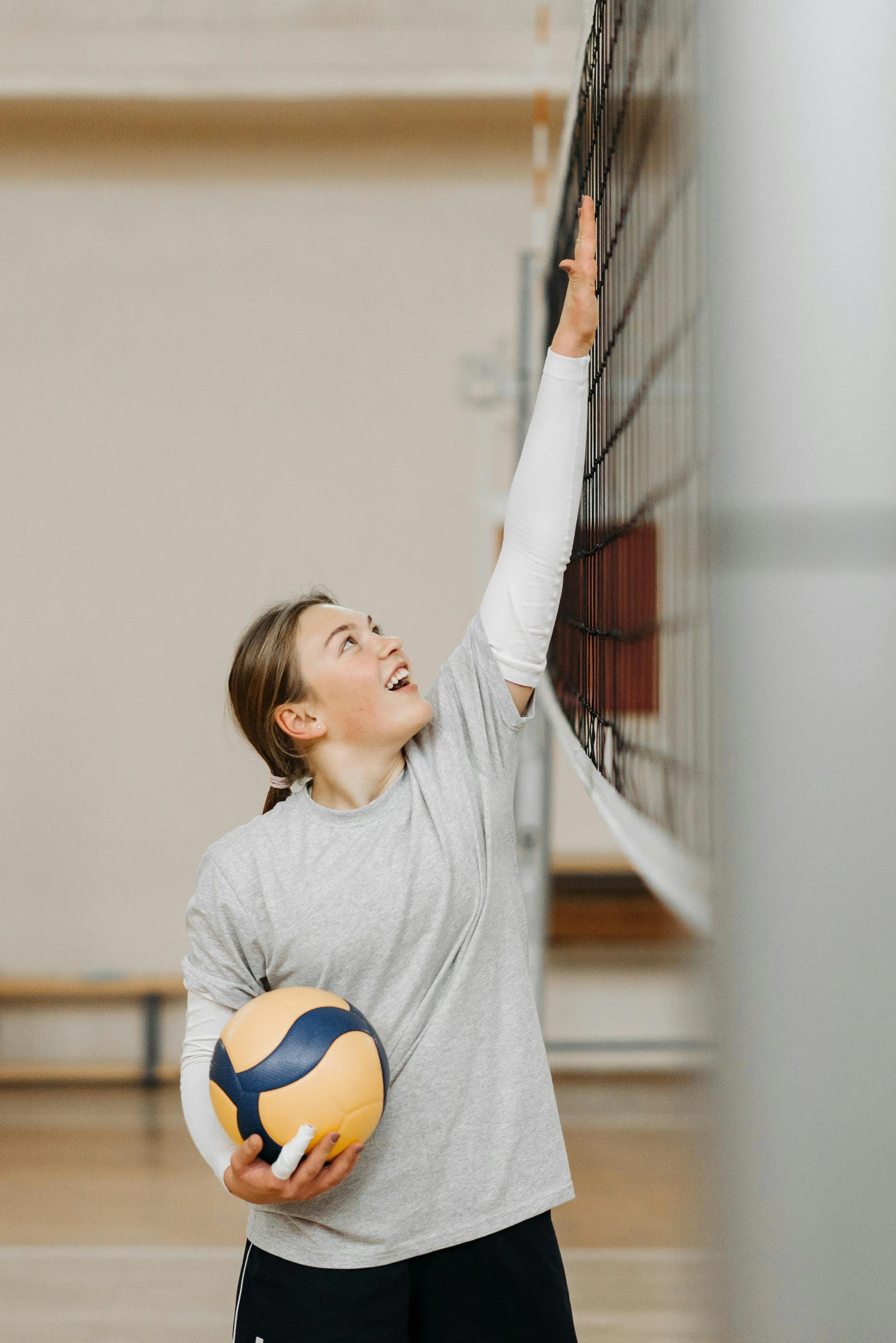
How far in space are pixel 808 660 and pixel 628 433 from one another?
127 centimetres

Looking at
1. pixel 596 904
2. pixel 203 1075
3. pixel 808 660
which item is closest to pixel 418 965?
pixel 203 1075

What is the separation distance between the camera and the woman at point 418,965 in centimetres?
112

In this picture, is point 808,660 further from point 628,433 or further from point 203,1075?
point 628,433

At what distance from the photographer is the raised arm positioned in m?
1.13

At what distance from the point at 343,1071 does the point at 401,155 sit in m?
3.66

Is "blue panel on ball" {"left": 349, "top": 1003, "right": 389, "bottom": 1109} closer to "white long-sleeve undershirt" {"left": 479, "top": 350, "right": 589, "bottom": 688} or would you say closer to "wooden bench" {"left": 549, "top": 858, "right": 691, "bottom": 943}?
"white long-sleeve undershirt" {"left": 479, "top": 350, "right": 589, "bottom": 688}

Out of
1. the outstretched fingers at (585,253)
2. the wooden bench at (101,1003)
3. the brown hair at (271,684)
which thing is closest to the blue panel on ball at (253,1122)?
the brown hair at (271,684)

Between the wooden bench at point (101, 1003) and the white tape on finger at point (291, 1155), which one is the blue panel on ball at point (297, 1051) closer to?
the white tape on finger at point (291, 1155)

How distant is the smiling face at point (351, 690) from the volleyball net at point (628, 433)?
26cm

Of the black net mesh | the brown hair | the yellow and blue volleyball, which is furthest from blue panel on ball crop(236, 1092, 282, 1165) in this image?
the black net mesh

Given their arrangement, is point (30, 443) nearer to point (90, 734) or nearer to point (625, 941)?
point (90, 734)

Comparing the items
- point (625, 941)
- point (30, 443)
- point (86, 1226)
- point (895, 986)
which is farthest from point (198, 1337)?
point (30, 443)

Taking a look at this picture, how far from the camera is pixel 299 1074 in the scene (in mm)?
1074

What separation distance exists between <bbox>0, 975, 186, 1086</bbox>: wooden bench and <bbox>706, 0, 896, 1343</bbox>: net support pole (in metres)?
3.76
